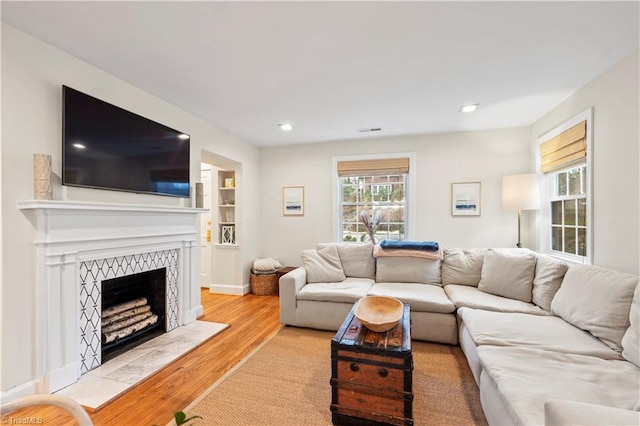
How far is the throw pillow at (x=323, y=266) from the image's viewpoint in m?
3.50

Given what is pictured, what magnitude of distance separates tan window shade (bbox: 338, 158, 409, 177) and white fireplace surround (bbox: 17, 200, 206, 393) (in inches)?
112

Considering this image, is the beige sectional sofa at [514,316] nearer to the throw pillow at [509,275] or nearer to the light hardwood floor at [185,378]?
the throw pillow at [509,275]

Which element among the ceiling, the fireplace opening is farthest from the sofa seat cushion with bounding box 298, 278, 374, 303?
the ceiling

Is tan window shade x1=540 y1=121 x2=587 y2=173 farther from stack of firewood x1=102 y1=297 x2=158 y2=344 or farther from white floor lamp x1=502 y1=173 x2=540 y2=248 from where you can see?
stack of firewood x1=102 y1=297 x2=158 y2=344

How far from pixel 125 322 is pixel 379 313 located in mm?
2315

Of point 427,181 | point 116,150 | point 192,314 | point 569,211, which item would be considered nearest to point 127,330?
point 192,314

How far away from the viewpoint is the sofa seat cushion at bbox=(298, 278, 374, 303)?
303cm

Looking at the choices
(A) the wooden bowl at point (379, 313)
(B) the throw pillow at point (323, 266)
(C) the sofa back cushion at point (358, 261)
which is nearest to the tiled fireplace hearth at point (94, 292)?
(B) the throw pillow at point (323, 266)

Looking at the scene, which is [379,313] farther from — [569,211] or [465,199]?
[465,199]

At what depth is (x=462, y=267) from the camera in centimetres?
331

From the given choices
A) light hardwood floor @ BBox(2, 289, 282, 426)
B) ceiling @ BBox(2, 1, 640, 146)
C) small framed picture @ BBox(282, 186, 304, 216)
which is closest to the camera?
ceiling @ BBox(2, 1, 640, 146)

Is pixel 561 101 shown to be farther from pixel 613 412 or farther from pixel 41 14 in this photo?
pixel 41 14

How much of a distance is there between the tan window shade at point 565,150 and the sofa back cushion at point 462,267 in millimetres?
1203

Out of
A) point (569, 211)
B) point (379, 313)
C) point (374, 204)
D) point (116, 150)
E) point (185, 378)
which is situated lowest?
point (185, 378)
